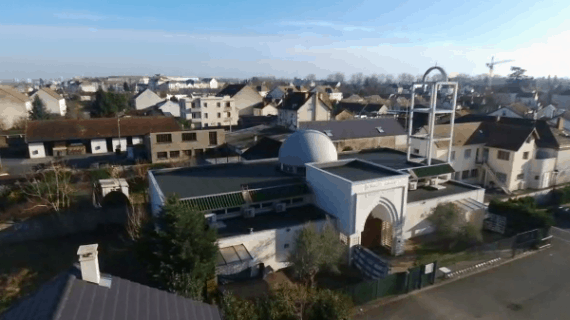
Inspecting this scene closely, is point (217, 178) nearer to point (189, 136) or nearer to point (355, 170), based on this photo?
point (355, 170)

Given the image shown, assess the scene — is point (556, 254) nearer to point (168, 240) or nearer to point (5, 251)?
point (168, 240)

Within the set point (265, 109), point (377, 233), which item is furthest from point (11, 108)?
point (377, 233)

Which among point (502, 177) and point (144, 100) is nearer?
point (502, 177)

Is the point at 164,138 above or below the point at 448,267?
above

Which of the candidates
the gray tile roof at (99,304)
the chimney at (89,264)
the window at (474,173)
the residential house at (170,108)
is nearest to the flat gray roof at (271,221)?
the gray tile roof at (99,304)

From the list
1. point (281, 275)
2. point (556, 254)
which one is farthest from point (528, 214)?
point (281, 275)

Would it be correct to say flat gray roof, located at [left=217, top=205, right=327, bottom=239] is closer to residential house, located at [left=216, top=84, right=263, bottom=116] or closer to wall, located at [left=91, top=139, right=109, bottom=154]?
wall, located at [left=91, top=139, right=109, bottom=154]
